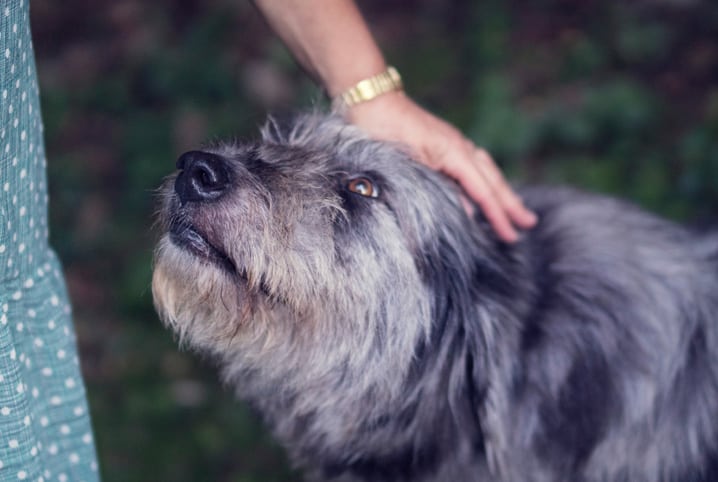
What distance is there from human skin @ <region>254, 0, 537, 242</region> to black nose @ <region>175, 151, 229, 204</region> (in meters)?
0.54

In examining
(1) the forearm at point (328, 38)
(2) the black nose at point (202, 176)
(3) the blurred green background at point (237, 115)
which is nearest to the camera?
(2) the black nose at point (202, 176)

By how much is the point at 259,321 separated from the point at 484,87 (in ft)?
10.1

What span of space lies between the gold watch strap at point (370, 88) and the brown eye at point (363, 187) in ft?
0.90

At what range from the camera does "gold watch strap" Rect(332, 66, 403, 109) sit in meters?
2.73

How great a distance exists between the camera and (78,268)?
5211 millimetres

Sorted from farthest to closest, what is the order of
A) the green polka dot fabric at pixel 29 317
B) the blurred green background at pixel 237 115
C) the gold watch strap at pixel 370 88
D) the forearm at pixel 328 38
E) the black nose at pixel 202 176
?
the blurred green background at pixel 237 115 → the gold watch strap at pixel 370 88 → the forearm at pixel 328 38 → the black nose at pixel 202 176 → the green polka dot fabric at pixel 29 317

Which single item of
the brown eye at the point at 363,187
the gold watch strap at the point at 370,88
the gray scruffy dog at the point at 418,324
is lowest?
the gray scruffy dog at the point at 418,324

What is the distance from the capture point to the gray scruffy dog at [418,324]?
7.91 ft

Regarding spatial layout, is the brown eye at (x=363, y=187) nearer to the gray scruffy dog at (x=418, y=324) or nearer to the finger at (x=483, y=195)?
the gray scruffy dog at (x=418, y=324)

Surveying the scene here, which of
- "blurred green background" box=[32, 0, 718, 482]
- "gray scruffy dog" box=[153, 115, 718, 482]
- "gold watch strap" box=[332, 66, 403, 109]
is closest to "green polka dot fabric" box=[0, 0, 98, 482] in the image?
"gray scruffy dog" box=[153, 115, 718, 482]

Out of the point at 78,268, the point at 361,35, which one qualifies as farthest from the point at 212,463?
the point at 361,35

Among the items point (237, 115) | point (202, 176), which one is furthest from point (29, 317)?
point (237, 115)

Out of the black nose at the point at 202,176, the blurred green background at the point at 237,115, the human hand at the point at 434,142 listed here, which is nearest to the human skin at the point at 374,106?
the human hand at the point at 434,142

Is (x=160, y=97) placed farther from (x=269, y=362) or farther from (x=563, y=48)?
(x=269, y=362)
